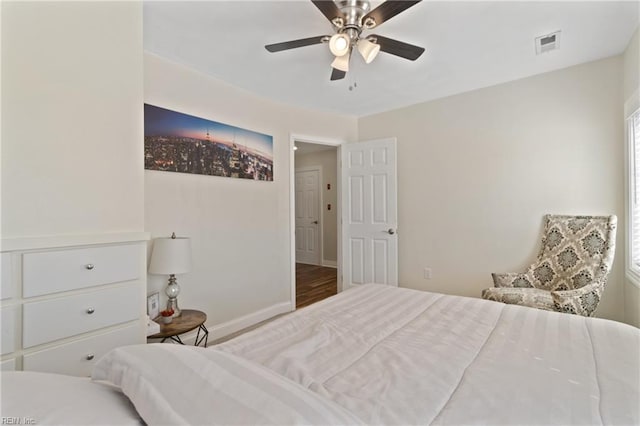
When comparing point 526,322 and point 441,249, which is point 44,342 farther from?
point 441,249

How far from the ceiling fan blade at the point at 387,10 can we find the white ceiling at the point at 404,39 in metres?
0.37

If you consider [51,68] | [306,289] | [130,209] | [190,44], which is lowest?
[306,289]

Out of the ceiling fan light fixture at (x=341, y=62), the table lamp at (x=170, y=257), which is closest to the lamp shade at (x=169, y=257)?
the table lamp at (x=170, y=257)

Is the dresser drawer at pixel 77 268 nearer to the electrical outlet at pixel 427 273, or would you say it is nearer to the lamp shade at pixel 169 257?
the lamp shade at pixel 169 257

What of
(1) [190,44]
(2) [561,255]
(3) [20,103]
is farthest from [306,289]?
(3) [20,103]

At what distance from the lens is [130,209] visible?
167 centimetres

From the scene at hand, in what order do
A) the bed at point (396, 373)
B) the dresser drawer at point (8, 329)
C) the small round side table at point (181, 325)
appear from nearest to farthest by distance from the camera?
the bed at point (396, 373)
the dresser drawer at point (8, 329)
the small round side table at point (181, 325)

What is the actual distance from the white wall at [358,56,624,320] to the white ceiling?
0.87ft

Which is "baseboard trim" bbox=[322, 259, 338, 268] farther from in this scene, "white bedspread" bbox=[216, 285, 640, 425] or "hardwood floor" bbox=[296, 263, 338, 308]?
"white bedspread" bbox=[216, 285, 640, 425]

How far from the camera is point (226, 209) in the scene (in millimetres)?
2963

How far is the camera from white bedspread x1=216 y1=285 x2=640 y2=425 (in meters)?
0.81

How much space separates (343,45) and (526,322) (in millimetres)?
1812

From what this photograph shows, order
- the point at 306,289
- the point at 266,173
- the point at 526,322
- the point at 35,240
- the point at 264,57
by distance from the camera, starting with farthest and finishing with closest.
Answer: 1. the point at 306,289
2. the point at 266,173
3. the point at 264,57
4. the point at 526,322
5. the point at 35,240

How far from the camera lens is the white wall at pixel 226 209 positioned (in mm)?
2490
